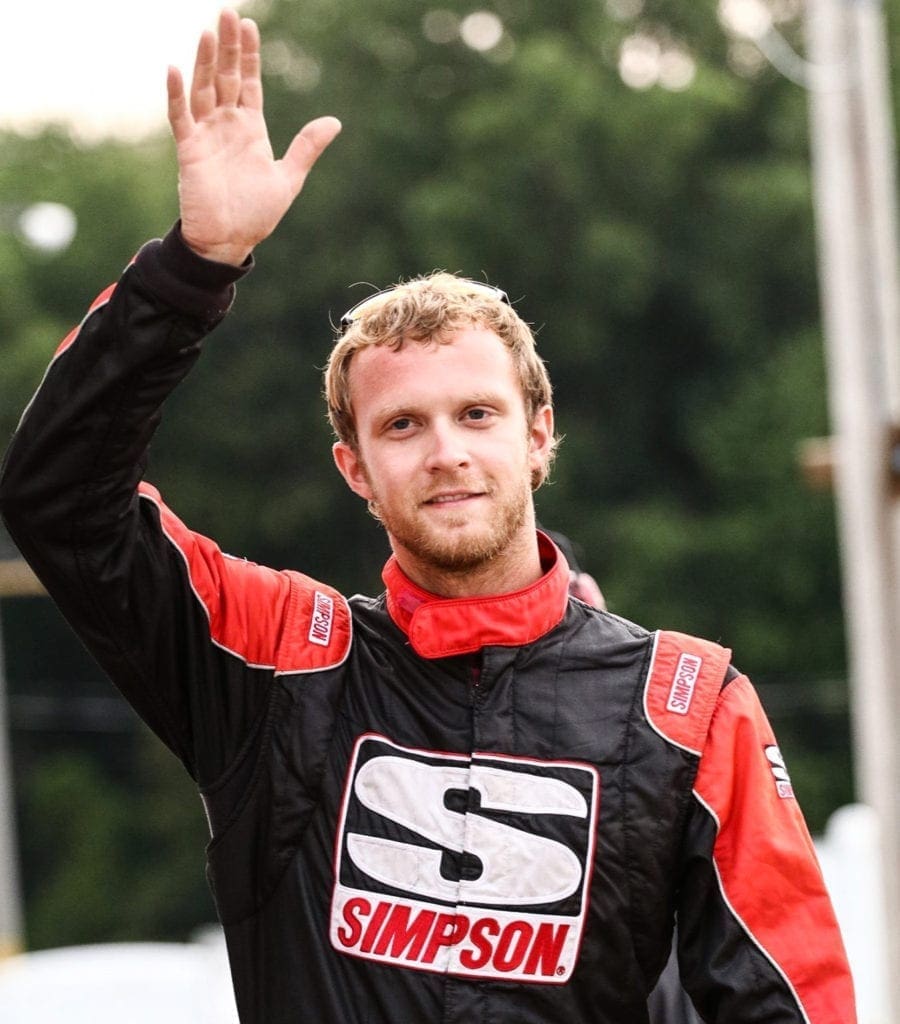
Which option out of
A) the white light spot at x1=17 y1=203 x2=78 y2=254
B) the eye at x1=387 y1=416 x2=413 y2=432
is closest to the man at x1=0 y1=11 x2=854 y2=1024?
the eye at x1=387 y1=416 x2=413 y2=432

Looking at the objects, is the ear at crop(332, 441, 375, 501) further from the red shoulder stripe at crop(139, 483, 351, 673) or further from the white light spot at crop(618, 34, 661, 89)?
the white light spot at crop(618, 34, 661, 89)

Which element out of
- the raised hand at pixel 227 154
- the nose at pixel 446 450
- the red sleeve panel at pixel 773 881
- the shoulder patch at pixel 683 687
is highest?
the raised hand at pixel 227 154

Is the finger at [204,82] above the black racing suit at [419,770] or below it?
above

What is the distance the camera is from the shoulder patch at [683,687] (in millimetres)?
2332

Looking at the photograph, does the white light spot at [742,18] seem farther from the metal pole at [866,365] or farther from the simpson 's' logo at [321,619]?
the simpson 's' logo at [321,619]

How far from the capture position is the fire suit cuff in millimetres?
2232

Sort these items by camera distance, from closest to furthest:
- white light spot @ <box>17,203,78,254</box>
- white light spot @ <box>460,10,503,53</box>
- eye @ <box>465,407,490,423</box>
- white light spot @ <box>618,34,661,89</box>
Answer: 1. eye @ <box>465,407,490,423</box>
2. white light spot @ <box>17,203,78,254</box>
3. white light spot @ <box>618,34,661,89</box>
4. white light spot @ <box>460,10,503,53</box>

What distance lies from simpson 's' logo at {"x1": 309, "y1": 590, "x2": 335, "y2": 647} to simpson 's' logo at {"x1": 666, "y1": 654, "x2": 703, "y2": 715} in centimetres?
46

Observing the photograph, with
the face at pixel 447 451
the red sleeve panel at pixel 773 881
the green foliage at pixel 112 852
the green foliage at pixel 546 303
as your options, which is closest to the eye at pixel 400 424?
the face at pixel 447 451

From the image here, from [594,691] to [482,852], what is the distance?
0.83 feet

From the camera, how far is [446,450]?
2.38 m

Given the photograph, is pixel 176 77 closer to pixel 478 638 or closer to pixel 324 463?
pixel 478 638

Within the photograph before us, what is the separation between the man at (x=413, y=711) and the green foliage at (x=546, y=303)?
2261cm

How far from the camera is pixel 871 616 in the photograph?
20.0ft
